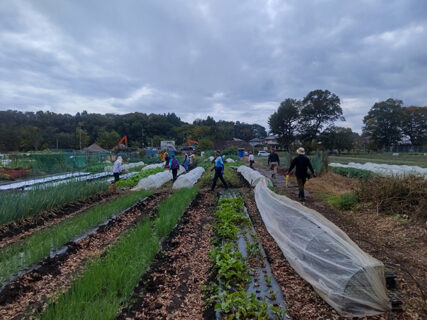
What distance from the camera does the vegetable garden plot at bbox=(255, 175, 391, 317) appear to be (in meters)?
2.34

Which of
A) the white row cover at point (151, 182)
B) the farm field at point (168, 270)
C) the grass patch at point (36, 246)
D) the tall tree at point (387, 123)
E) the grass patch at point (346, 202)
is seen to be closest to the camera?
the farm field at point (168, 270)

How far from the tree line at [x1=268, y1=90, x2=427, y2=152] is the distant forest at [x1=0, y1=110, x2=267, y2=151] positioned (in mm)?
16909

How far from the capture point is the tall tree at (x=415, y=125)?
2149 inches

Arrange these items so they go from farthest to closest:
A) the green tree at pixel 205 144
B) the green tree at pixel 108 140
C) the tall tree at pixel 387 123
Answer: the green tree at pixel 108 140
the tall tree at pixel 387 123
the green tree at pixel 205 144

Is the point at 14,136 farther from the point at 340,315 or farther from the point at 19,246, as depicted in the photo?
the point at 340,315

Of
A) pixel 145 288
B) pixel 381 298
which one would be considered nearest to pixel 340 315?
pixel 381 298

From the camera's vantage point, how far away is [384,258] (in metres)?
3.72

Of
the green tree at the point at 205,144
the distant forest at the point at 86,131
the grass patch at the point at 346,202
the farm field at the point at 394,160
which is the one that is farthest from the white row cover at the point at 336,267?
the distant forest at the point at 86,131

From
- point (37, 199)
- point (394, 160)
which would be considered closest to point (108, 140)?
point (394, 160)

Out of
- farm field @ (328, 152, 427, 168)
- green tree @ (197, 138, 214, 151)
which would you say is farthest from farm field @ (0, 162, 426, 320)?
green tree @ (197, 138, 214, 151)

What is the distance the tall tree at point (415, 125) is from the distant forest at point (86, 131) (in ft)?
135

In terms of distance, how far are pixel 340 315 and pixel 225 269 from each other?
1253 millimetres

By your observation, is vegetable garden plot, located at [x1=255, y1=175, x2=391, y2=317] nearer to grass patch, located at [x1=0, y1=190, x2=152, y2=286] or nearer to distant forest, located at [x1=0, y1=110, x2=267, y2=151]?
grass patch, located at [x1=0, y1=190, x2=152, y2=286]

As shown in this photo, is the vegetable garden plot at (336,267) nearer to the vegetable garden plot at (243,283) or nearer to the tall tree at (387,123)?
the vegetable garden plot at (243,283)
